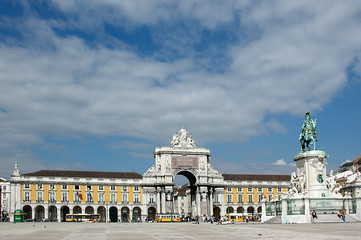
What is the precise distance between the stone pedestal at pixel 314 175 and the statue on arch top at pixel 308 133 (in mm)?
1348

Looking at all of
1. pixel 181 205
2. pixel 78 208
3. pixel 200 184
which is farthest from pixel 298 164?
pixel 181 205

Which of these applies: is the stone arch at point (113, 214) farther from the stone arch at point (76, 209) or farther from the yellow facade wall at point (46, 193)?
the yellow facade wall at point (46, 193)

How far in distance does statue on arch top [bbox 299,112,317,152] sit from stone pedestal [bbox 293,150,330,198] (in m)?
1.35

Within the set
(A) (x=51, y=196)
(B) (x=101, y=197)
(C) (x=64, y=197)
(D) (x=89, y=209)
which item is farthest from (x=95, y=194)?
(A) (x=51, y=196)

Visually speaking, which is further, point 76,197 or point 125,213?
point 125,213

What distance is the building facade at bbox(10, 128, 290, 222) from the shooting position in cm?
8725

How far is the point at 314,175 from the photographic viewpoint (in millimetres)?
37688

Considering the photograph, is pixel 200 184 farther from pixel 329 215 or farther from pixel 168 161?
pixel 329 215

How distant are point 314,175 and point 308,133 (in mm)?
3918

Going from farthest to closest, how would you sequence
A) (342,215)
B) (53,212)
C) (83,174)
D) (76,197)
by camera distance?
(83,174) → (76,197) → (53,212) → (342,215)

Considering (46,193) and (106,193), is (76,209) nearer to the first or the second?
(106,193)

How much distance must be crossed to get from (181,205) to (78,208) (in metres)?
51.5

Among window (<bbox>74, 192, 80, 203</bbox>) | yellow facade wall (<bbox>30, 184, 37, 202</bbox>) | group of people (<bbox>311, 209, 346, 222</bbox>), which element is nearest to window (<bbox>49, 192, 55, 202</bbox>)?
yellow facade wall (<bbox>30, 184, 37, 202</bbox>)

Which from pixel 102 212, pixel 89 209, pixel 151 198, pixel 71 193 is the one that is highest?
pixel 71 193
